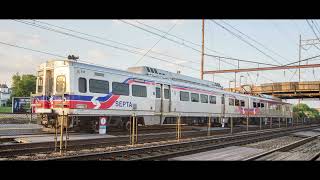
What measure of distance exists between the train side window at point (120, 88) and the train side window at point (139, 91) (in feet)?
2.00

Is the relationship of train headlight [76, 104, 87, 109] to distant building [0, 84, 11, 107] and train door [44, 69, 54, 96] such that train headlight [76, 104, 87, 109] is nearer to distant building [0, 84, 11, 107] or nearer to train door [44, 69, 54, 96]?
train door [44, 69, 54, 96]

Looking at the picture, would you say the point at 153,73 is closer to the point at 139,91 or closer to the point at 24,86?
the point at 139,91

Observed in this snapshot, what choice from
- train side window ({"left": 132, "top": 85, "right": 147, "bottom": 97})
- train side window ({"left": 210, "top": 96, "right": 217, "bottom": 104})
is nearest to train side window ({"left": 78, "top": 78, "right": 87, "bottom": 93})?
train side window ({"left": 132, "top": 85, "right": 147, "bottom": 97})

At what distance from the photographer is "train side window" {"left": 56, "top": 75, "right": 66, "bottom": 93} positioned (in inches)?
689

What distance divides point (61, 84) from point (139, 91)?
4788 mm

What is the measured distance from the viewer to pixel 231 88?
5019 centimetres

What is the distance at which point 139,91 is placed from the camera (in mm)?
20812

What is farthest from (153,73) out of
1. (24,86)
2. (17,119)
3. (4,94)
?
(4,94)

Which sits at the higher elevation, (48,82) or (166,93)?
(48,82)

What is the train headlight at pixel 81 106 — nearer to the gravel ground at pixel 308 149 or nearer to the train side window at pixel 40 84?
the train side window at pixel 40 84

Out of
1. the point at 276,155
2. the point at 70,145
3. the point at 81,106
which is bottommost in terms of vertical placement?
the point at 276,155
